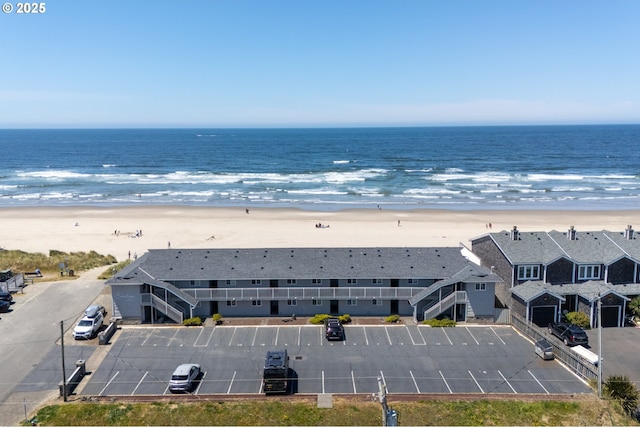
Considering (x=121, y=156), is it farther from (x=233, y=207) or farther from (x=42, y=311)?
(x=42, y=311)

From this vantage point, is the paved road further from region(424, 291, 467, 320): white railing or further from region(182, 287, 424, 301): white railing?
region(424, 291, 467, 320): white railing

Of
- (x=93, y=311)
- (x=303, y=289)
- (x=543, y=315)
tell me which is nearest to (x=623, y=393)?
(x=543, y=315)

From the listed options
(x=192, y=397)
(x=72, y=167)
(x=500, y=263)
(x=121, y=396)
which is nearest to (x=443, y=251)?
(x=500, y=263)

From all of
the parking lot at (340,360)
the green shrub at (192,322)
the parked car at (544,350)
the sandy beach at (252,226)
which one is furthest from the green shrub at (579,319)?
the green shrub at (192,322)

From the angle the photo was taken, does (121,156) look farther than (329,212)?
Yes

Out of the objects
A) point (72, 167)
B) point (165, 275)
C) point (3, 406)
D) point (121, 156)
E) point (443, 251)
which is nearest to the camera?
point (3, 406)

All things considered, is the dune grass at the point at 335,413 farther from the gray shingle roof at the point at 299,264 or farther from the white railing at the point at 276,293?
the gray shingle roof at the point at 299,264

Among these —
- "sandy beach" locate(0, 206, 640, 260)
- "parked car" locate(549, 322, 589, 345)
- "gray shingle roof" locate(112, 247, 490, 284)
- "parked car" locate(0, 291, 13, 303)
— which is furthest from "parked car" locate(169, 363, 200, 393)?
"sandy beach" locate(0, 206, 640, 260)
